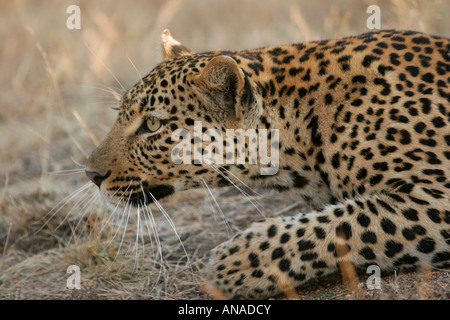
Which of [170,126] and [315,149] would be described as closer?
[315,149]

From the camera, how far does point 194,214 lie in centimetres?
706

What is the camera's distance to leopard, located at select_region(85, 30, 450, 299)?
14.4 feet

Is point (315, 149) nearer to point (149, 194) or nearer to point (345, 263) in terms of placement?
point (345, 263)

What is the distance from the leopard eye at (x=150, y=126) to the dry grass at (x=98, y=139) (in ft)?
3.04

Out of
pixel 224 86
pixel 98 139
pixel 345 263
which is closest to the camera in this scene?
pixel 345 263

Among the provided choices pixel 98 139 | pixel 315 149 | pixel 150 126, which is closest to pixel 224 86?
pixel 150 126

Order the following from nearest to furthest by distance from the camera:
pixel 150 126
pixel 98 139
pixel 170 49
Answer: pixel 150 126, pixel 170 49, pixel 98 139

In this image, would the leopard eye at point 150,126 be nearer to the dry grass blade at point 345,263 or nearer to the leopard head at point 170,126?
the leopard head at point 170,126

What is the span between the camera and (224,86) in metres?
4.70

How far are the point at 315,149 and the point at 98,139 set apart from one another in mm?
5120

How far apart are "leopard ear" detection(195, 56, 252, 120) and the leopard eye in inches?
18.9

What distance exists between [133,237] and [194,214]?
82cm

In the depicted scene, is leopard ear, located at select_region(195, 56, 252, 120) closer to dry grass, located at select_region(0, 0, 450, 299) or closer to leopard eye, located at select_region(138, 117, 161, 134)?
leopard eye, located at select_region(138, 117, 161, 134)
